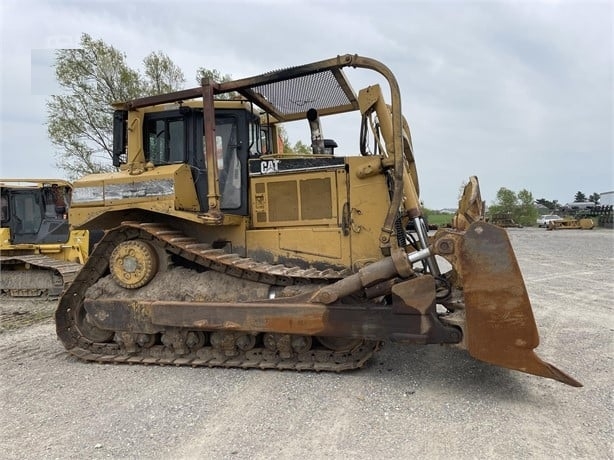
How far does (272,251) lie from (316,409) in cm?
204

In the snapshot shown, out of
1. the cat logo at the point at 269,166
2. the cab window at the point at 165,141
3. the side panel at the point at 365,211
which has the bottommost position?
the side panel at the point at 365,211

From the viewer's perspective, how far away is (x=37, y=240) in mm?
10453

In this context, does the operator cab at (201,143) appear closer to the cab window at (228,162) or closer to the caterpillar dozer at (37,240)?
the cab window at (228,162)

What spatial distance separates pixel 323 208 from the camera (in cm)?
505

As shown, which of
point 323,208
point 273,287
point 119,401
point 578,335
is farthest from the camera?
point 578,335

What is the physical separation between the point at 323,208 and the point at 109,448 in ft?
10.1

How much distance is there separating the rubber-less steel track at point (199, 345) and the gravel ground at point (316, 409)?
13 centimetres

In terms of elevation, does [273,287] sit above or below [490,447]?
above

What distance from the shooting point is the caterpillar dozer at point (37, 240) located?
9.43 m

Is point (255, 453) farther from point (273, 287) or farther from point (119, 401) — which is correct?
point (273, 287)

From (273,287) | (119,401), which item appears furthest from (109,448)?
(273,287)

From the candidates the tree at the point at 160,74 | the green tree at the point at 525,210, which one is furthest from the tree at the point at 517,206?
the tree at the point at 160,74

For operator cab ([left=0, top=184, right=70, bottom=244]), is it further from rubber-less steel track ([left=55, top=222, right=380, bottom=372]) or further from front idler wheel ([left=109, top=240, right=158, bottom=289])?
front idler wheel ([left=109, top=240, right=158, bottom=289])

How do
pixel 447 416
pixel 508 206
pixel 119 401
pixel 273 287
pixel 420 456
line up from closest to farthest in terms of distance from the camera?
1. pixel 420 456
2. pixel 447 416
3. pixel 119 401
4. pixel 273 287
5. pixel 508 206
